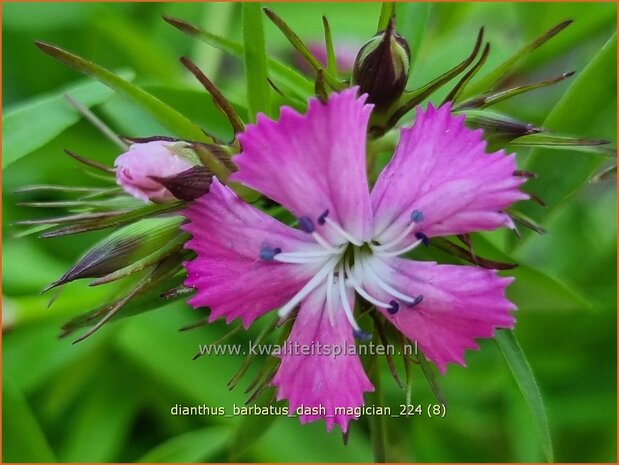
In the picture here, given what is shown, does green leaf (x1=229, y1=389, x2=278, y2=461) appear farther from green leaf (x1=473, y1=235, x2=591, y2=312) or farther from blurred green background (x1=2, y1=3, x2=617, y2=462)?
green leaf (x1=473, y1=235, x2=591, y2=312)

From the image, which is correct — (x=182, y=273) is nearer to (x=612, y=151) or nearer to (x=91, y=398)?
(x=612, y=151)

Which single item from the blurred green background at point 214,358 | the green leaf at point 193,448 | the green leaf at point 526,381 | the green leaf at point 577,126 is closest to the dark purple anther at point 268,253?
the green leaf at point 526,381

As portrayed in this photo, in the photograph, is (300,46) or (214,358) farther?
(214,358)

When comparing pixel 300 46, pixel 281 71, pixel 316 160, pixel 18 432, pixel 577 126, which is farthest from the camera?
pixel 18 432

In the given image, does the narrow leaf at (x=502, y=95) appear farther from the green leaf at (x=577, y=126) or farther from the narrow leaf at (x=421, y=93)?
the green leaf at (x=577, y=126)

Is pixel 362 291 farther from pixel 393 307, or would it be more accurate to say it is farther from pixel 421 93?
pixel 421 93

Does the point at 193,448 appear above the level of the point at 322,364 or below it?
above

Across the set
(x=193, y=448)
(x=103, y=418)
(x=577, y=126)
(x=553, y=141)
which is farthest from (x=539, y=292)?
(x=103, y=418)
